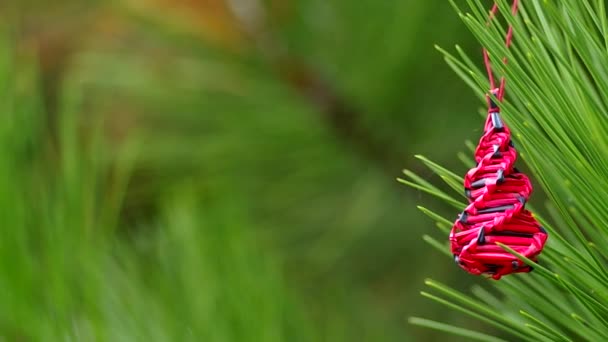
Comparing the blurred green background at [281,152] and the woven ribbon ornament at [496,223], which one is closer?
the woven ribbon ornament at [496,223]

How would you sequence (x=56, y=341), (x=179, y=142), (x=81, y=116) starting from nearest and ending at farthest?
(x=56, y=341), (x=179, y=142), (x=81, y=116)

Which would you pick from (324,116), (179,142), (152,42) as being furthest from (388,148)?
(152,42)

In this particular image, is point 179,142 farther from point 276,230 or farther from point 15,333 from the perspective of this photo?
point 15,333

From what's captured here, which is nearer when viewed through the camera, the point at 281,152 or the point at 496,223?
the point at 496,223

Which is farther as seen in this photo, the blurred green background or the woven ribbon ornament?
the blurred green background
